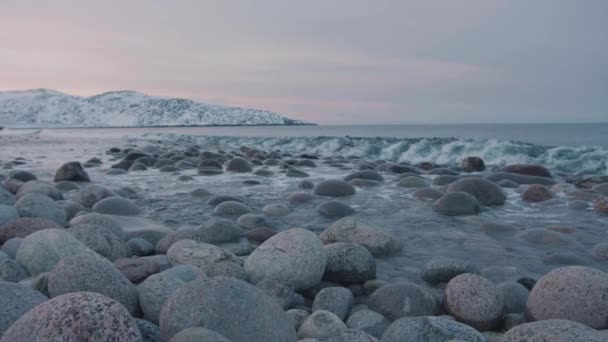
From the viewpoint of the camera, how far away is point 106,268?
340 cm

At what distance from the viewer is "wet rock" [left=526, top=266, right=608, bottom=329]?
358cm

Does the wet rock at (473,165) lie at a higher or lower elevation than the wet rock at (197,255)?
lower

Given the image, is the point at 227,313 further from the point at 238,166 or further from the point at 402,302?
the point at 238,166

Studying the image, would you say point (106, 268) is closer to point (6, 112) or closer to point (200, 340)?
point (200, 340)

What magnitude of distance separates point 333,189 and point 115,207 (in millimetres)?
3937

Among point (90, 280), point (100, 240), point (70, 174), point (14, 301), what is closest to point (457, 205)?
Result: point (100, 240)

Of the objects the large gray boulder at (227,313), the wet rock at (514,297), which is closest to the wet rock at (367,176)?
the wet rock at (514,297)

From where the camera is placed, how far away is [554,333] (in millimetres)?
2934

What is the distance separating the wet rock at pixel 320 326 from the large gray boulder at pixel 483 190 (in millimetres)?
6223

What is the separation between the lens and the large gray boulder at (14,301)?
2.74 metres

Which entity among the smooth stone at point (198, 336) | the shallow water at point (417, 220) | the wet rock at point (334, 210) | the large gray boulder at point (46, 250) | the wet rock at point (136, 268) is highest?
the smooth stone at point (198, 336)

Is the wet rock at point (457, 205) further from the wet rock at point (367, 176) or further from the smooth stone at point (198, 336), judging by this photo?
the smooth stone at point (198, 336)

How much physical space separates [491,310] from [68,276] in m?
2.94

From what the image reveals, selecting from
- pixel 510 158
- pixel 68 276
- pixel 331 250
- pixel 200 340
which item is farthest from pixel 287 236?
pixel 510 158
